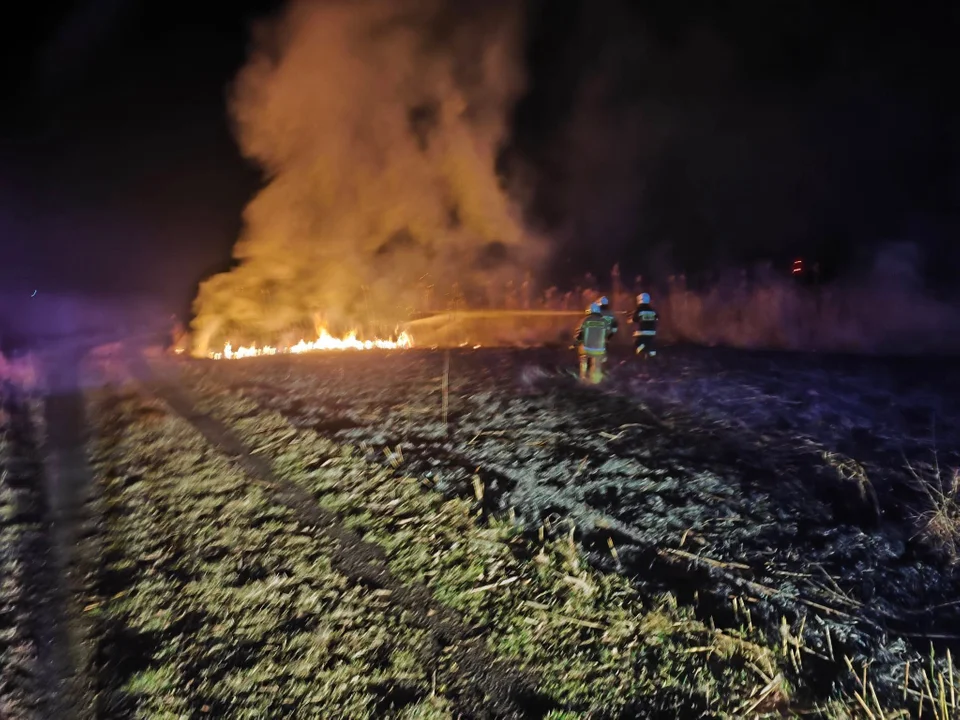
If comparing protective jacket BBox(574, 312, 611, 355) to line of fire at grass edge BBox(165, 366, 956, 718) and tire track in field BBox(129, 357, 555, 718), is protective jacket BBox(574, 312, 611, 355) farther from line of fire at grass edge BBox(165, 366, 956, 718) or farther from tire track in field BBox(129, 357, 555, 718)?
tire track in field BBox(129, 357, 555, 718)

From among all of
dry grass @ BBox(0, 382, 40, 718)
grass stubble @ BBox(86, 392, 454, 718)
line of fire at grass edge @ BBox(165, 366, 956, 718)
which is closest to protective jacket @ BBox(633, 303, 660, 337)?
line of fire at grass edge @ BBox(165, 366, 956, 718)

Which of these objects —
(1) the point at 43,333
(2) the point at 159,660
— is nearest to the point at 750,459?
(2) the point at 159,660

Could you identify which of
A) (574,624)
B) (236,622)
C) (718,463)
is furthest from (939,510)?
(236,622)

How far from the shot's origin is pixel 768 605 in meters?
3.31

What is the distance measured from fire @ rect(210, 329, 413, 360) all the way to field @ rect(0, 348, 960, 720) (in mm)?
4424

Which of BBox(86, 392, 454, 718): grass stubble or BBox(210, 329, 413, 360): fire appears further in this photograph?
BBox(210, 329, 413, 360): fire

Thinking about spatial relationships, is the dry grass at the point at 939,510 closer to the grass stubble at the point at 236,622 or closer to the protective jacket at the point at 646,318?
the grass stubble at the point at 236,622

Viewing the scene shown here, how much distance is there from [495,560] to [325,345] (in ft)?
28.3

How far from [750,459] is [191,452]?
17.7ft

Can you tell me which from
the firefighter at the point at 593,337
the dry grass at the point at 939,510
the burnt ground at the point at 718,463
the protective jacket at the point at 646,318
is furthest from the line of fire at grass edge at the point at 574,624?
the protective jacket at the point at 646,318

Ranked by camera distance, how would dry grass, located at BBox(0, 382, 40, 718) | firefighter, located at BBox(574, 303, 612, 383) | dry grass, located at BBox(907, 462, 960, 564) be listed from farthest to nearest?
firefighter, located at BBox(574, 303, 612, 383), dry grass, located at BBox(907, 462, 960, 564), dry grass, located at BBox(0, 382, 40, 718)

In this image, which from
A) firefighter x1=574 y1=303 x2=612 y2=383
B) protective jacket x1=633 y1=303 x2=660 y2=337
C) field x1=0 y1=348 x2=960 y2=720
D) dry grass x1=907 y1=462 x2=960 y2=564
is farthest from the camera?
protective jacket x1=633 y1=303 x2=660 y2=337

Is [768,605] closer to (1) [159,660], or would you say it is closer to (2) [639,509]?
(2) [639,509]

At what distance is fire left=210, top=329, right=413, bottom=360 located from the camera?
1109 centimetres
